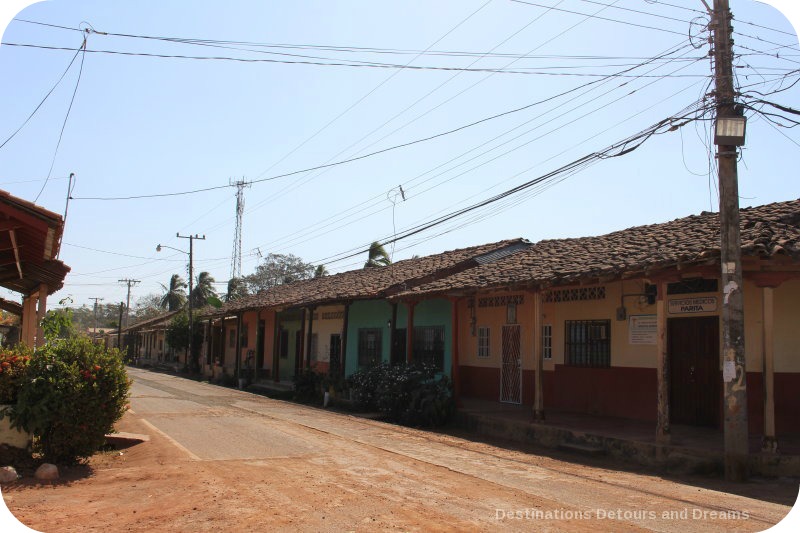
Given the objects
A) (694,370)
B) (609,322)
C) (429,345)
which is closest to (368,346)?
(429,345)

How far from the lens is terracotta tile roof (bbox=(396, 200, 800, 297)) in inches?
383

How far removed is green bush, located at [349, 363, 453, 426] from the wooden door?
1.69 metres

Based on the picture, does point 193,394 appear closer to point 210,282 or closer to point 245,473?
point 245,473

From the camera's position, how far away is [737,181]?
929 cm

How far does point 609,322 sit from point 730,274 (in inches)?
194

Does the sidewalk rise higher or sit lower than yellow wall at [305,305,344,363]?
lower

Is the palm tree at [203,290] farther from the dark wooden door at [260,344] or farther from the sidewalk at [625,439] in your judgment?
the sidewalk at [625,439]

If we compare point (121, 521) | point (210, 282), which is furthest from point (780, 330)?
point (210, 282)

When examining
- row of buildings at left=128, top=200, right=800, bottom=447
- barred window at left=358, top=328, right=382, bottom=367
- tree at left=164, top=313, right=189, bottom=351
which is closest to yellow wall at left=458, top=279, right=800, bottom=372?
row of buildings at left=128, top=200, right=800, bottom=447

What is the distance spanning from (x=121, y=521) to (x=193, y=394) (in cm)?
1694

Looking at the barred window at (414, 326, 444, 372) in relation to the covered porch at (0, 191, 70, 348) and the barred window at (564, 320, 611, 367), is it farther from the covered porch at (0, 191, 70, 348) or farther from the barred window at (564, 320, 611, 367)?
the covered porch at (0, 191, 70, 348)

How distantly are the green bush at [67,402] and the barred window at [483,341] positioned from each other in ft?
35.0

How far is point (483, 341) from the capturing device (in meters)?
17.7

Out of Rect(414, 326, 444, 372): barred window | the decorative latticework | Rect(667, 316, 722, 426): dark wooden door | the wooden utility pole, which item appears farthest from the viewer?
Rect(414, 326, 444, 372): barred window
